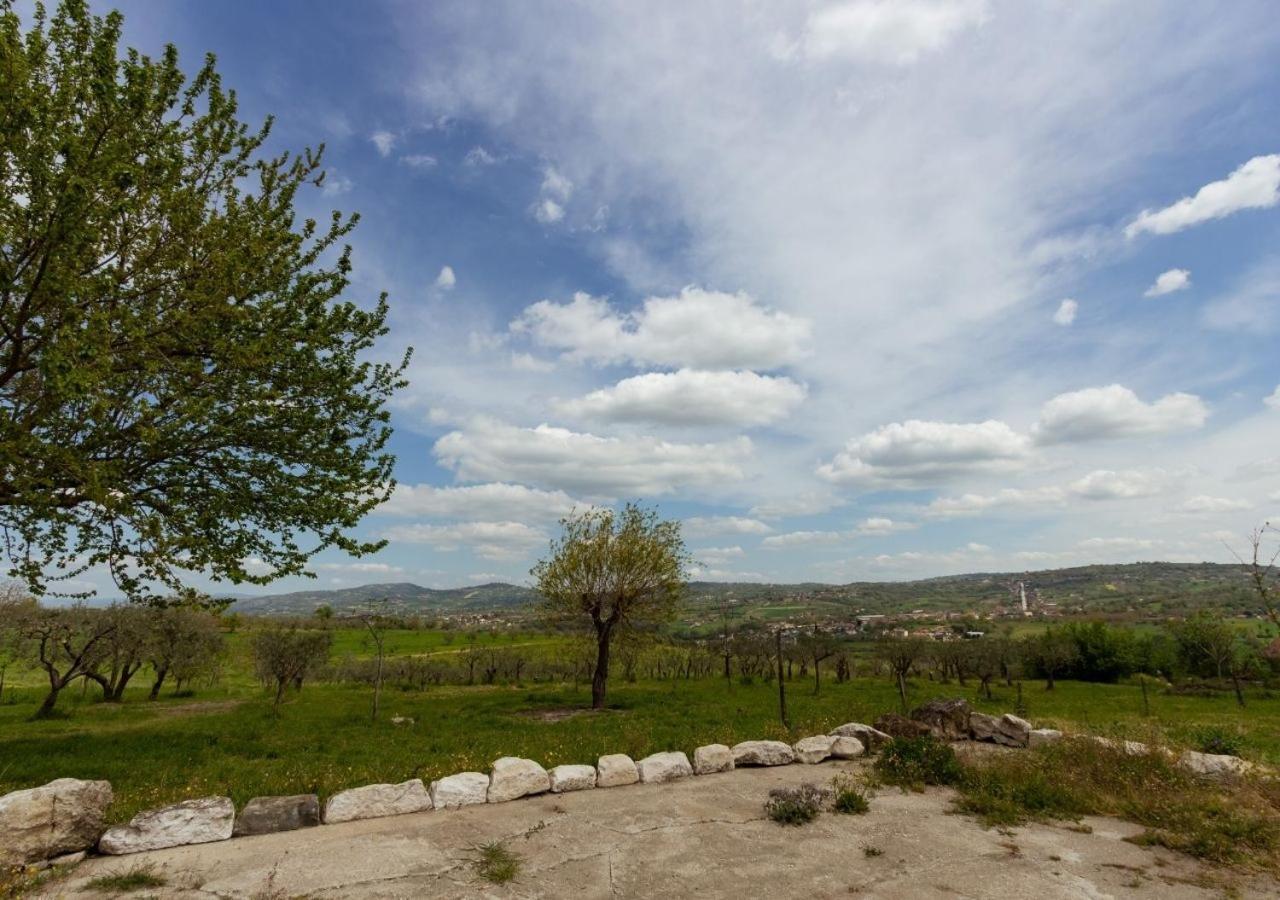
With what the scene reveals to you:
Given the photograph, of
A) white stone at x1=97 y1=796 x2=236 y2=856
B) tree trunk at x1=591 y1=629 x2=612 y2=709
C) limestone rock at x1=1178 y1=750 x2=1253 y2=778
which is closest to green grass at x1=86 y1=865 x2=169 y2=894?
white stone at x1=97 y1=796 x2=236 y2=856

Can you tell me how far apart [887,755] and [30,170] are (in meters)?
19.8

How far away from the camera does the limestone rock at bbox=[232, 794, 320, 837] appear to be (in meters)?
9.77

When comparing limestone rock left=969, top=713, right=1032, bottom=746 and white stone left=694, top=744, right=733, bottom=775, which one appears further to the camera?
limestone rock left=969, top=713, right=1032, bottom=746

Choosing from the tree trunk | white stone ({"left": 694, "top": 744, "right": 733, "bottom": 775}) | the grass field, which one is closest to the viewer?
white stone ({"left": 694, "top": 744, "right": 733, "bottom": 775})

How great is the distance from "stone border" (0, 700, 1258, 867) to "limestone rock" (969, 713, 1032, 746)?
24mm

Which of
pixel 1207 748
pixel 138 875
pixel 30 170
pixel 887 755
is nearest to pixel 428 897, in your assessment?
pixel 138 875

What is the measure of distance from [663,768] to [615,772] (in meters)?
1.15

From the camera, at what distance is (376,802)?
35.1ft

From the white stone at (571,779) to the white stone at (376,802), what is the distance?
2405 mm

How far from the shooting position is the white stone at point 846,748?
14.6 meters

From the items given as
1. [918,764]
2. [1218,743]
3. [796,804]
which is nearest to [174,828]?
[796,804]

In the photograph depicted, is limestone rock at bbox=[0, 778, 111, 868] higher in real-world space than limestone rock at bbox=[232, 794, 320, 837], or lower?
higher

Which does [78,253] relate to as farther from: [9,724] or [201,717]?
[9,724]

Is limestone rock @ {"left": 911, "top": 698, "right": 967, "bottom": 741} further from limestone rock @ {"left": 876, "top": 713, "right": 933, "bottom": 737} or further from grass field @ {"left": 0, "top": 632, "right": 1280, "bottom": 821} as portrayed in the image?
grass field @ {"left": 0, "top": 632, "right": 1280, "bottom": 821}
